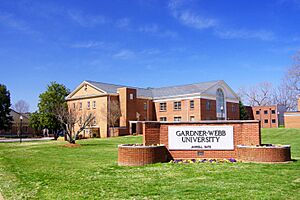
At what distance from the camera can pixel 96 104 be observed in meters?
46.4

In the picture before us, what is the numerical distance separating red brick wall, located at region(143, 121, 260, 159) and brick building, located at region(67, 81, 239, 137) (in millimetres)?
30036

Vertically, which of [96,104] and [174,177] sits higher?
[96,104]

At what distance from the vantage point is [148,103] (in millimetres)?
49312

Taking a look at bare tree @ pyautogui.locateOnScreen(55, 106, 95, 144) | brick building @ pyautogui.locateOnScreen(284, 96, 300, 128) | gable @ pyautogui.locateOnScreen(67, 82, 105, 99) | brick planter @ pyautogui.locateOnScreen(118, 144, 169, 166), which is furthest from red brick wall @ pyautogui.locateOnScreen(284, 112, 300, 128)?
brick planter @ pyautogui.locateOnScreen(118, 144, 169, 166)

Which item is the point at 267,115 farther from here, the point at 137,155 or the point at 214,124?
the point at 137,155

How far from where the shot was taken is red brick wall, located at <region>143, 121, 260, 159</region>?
12.9m

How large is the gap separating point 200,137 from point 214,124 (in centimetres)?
84

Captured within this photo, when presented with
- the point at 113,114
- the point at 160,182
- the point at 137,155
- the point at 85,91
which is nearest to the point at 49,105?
the point at 85,91

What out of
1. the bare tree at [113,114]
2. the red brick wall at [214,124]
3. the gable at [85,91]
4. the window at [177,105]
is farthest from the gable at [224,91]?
the red brick wall at [214,124]

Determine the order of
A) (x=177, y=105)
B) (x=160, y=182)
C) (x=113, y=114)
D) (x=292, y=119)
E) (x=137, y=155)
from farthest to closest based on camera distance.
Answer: (x=292, y=119) < (x=177, y=105) < (x=113, y=114) < (x=137, y=155) < (x=160, y=182)

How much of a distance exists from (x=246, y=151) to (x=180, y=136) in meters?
2.86

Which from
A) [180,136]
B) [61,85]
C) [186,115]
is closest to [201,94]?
[186,115]

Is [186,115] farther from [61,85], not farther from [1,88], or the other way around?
[1,88]

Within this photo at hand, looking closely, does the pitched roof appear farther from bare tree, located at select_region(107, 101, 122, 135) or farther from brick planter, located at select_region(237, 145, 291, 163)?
brick planter, located at select_region(237, 145, 291, 163)
